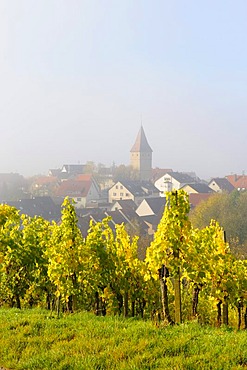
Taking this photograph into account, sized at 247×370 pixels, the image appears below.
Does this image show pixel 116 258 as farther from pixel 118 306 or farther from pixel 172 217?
pixel 172 217

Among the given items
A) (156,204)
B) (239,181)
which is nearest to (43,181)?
(239,181)

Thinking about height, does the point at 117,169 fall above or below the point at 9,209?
above

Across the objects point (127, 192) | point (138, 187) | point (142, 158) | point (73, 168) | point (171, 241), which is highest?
point (142, 158)

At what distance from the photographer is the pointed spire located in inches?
6117

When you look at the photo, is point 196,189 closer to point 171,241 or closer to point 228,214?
point 228,214

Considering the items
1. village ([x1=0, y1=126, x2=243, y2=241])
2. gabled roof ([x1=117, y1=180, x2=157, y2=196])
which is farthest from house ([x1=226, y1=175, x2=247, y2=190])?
gabled roof ([x1=117, y1=180, x2=157, y2=196])

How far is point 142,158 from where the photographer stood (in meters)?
154

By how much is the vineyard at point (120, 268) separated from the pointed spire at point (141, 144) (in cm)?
13863

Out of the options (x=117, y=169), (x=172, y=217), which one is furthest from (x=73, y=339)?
(x=117, y=169)

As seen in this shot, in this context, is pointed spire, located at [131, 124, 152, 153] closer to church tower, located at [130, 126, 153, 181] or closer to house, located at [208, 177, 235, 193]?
church tower, located at [130, 126, 153, 181]

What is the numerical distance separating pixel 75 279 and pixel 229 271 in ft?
14.5

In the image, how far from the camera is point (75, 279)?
522 inches

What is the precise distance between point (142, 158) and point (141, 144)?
551 centimetres

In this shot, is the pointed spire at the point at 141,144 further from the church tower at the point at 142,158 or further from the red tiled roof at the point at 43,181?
the red tiled roof at the point at 43,181
